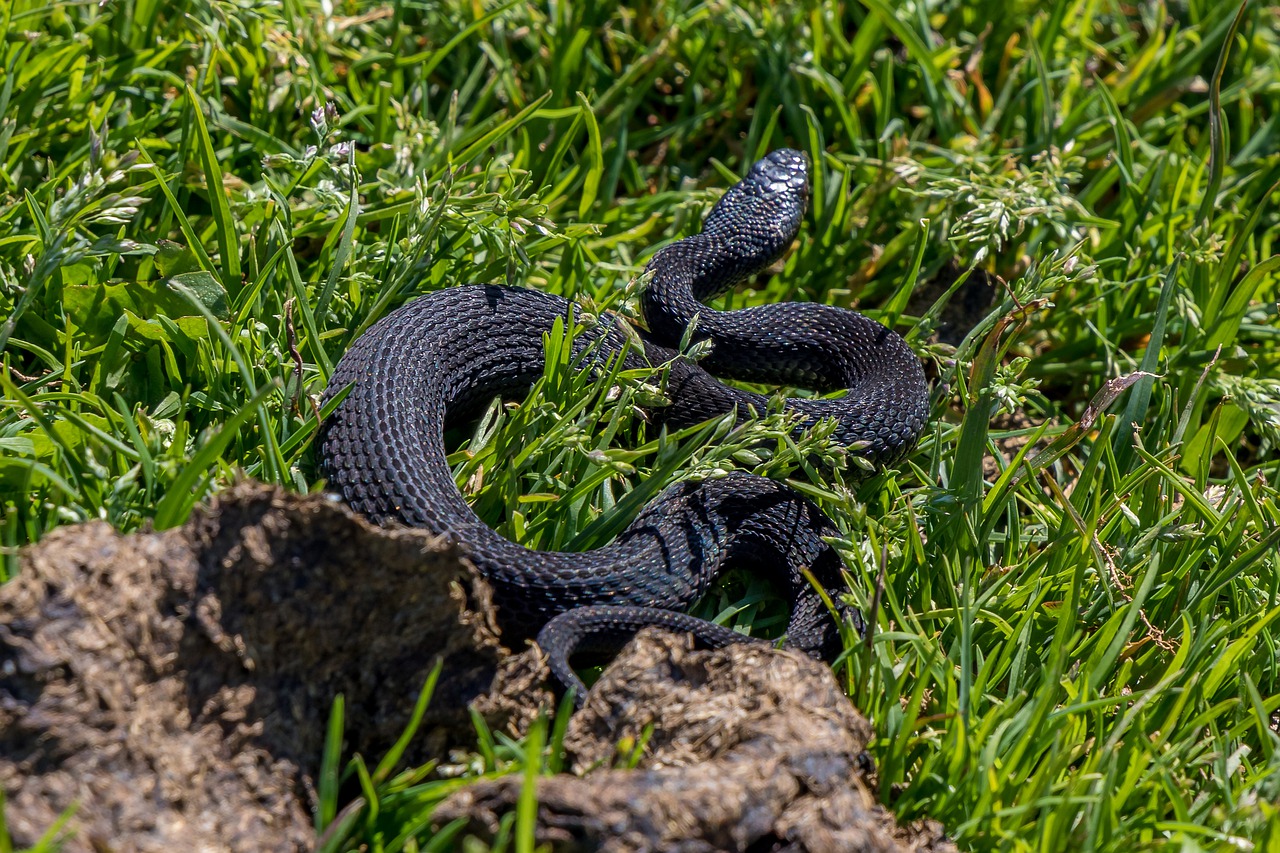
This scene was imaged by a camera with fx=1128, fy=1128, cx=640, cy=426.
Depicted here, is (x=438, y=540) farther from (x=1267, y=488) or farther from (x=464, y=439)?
(x=1267, y=488)

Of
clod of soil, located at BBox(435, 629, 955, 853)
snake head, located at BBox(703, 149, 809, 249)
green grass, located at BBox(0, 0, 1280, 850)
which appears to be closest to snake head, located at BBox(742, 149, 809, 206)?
snake head, located at BBox(703, 149, 809, 249)

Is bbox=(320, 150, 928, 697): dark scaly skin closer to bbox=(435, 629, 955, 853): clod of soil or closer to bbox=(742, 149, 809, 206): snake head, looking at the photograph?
bbox=(742, 149, 809, 206): snake head

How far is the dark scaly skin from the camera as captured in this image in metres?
3.19

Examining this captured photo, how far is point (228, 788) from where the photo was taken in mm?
2418

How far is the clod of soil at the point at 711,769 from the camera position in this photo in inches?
89.6

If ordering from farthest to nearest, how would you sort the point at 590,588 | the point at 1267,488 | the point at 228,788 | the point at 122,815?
the point at 1267,488 < the point at 590,588 < the point at 228,788 < the point at 122,815

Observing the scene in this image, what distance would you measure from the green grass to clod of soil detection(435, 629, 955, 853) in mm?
166

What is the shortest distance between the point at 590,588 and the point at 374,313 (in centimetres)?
131

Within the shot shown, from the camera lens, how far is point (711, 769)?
2.41 metres

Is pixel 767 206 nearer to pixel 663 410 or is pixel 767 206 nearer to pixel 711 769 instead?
pixel 663 410

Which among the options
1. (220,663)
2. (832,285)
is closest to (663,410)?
(832,285)

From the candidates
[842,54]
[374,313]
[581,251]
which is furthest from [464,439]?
[842,54]

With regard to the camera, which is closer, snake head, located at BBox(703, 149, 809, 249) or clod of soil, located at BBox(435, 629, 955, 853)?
clod of soil, located at BBox(435, 629, 955, 853)

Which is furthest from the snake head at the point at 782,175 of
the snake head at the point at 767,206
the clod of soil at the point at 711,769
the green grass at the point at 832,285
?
the clod of soil at the point at 711,769
